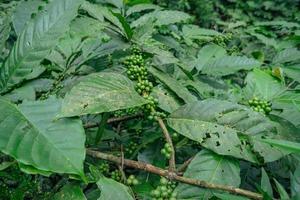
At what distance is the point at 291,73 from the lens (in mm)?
1316

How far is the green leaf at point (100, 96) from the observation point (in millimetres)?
811

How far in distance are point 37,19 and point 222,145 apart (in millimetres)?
475

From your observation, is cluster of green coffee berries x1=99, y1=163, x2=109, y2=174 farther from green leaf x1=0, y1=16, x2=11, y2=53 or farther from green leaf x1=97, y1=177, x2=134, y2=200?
green leaf x1=0, y1=16, x2=11, y2=53

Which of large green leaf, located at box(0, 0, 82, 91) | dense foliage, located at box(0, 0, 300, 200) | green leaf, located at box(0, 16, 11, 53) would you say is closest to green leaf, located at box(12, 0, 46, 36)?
dense foliage, located at box(0, 0, 300, 200)

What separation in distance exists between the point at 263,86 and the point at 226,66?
0.26 meters

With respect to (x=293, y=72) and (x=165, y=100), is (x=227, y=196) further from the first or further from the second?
(x=293, y=72)

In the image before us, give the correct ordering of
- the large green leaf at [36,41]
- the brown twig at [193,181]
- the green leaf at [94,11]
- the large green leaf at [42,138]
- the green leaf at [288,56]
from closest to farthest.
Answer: the large green leaf at [42,138] < the brown twig at [193,181] < the large green leaf at [36,41] < the green leaf at [94,11] < the green leaf at [288,56]

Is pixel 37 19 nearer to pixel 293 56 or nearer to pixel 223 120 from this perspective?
pixel 223 120

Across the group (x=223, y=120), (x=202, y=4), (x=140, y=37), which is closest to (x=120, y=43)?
(x=140, y=37)

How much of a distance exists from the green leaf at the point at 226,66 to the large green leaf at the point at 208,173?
1.71 ft

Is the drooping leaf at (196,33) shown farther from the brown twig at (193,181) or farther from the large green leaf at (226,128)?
the brown twig at (193,181)

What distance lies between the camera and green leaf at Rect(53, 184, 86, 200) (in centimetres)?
81

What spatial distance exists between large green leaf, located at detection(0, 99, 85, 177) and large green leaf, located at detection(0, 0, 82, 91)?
0.11 meters

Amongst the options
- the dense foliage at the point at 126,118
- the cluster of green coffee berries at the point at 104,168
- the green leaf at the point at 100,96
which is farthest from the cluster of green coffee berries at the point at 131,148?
the green leaf at the point at 100,96
